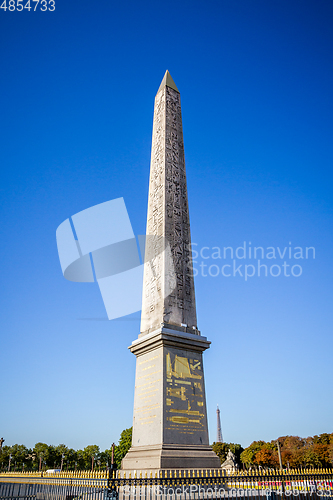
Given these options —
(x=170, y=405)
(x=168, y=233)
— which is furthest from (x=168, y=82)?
(x=170, y=405)

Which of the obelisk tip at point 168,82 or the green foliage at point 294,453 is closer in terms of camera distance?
the obelisk tip at point 168,82

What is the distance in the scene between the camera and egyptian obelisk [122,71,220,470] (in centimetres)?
1022

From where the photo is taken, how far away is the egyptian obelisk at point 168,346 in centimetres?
1022

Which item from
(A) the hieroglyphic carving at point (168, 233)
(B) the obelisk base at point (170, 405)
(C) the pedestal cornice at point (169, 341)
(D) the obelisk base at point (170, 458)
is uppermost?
(A) the hieroglyphic carving at point (168, 233)

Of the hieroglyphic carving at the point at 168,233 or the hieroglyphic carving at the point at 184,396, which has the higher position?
the hieroglyphic carving at the point at 168,233

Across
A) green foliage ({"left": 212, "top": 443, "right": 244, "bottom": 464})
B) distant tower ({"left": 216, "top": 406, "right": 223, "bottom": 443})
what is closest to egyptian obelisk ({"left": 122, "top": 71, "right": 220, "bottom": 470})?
green foliage ({"left": 212, "top": 443, "right": 244, "bottom": 464})

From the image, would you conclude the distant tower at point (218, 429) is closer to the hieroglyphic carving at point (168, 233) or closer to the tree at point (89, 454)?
the tree at point (89, 454)

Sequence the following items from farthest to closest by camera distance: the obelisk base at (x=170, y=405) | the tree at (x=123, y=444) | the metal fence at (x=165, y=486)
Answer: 1. the tree at (x=123, y=444)
2. the obelisk base at (x=170, y=405)
3. the metal fence at (x=165, y=486)

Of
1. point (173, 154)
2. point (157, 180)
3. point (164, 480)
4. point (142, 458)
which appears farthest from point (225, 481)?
point (173, 154)

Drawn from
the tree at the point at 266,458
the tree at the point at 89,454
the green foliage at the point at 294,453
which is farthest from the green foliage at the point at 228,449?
the tree at the point at 89,454

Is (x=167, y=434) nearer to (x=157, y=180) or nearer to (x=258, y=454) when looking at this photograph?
(x=157, y=180)

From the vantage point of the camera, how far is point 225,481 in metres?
9.02

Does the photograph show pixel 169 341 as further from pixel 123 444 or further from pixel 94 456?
pixel 94 456

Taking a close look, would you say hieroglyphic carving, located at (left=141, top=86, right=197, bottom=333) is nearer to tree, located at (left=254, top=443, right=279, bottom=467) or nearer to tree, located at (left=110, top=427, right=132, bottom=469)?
tree, located at (left=110, top=427, right=132, bottom=469)
